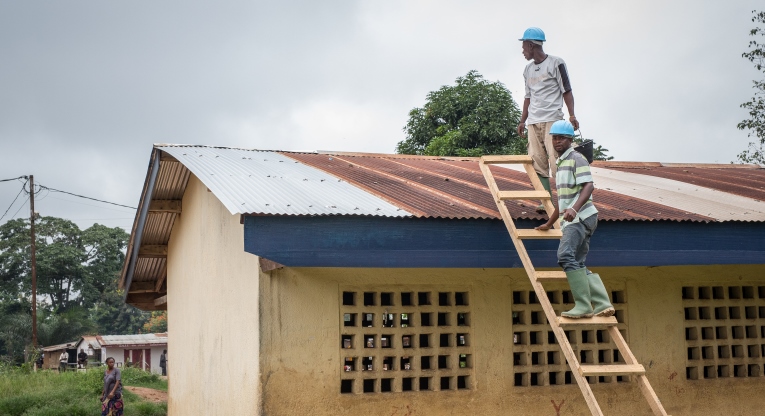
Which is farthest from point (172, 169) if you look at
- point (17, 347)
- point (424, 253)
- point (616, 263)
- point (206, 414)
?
point (17, 347)

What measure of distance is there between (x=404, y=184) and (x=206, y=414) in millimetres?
3339

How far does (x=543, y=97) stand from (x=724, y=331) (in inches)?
126

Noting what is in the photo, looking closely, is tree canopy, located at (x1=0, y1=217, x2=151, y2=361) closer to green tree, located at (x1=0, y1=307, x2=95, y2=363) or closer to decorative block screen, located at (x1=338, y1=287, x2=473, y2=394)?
green tree, located at (x1=0, y1=307, x2=95, y2=363)

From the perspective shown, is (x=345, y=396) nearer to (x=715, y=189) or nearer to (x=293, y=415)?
(x=293, y=415)

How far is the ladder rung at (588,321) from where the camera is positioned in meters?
5.34

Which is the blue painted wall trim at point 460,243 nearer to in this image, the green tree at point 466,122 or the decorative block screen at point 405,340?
the decorative block screen at point 405,340

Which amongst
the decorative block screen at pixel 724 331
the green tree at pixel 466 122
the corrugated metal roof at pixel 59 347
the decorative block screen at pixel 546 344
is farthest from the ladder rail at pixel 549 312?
the corrugated metal roof at pixel 59 347

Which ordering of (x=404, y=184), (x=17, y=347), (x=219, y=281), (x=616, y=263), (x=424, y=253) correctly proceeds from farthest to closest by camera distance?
(x=17, y=347), (x=219, y=281), (x=404, y=184), (x=616, y=263), (x=424, y=253)

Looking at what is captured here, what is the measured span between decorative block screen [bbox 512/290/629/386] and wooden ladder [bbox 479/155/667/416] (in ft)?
5.43

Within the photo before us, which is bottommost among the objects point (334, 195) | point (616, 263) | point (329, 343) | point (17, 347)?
point (17, 347)

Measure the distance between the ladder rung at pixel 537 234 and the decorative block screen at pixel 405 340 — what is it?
1.64 metres

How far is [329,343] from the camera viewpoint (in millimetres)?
7059

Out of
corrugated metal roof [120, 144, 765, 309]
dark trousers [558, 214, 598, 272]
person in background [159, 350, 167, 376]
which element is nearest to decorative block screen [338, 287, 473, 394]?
corrugated metal roof [120, 144, 765, 309]

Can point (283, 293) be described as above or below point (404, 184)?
below
